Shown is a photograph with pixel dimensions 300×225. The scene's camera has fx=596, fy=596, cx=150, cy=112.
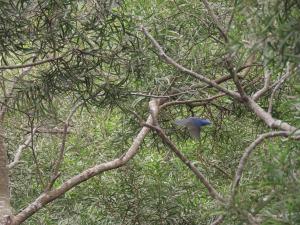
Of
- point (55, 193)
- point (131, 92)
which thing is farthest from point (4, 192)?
point (131, 92)

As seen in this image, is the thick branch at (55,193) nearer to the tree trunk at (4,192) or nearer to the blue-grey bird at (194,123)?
the tree trunk at (4,192)

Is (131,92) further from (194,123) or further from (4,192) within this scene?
(4,192)

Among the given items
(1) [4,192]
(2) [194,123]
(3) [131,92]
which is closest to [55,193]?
(1) [4,192]

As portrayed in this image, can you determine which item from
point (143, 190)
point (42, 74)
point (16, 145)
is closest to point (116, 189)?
point (143, 190)

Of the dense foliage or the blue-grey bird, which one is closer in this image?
the blue-grey bird

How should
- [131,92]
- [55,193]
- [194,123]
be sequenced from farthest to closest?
[131,92], [55,193], [194,123]

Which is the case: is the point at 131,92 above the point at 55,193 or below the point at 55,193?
above

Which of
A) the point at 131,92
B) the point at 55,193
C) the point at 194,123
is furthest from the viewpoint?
the point at 131,92

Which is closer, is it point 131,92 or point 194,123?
point 194,123

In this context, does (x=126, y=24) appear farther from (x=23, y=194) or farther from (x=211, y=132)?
(x=23, y=194)

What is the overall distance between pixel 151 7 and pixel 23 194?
1278 mm

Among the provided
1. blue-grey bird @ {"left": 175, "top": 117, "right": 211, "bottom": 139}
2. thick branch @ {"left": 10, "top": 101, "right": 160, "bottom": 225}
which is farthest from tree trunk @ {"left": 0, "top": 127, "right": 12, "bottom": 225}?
blue-grey bird @ {"left": 175, "top": 117, "right": 211, "bottom": 139}

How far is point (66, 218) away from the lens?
2.75 meters

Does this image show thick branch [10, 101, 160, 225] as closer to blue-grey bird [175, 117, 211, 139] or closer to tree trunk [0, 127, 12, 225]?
tree trunk [0, 127, 12, 225]
